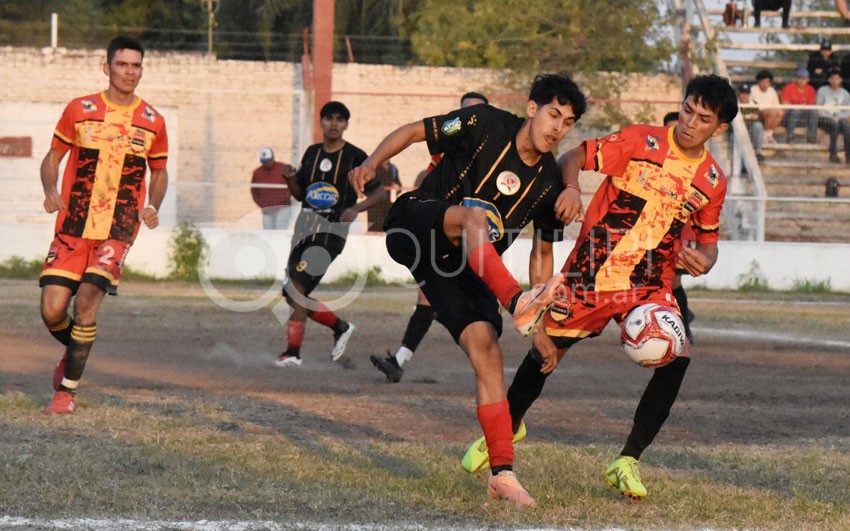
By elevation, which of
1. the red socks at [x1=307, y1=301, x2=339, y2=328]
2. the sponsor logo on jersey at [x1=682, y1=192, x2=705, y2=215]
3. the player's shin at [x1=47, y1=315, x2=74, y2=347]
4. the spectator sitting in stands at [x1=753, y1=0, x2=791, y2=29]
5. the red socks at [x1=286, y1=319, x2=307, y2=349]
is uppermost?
the sponsor logo on jersey at [x1=682, y1=192, x2=705, y2=215]

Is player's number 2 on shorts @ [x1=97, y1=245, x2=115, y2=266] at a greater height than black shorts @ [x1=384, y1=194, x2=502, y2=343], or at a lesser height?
lesser

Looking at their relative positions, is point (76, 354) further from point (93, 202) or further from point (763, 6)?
point (763, 6)

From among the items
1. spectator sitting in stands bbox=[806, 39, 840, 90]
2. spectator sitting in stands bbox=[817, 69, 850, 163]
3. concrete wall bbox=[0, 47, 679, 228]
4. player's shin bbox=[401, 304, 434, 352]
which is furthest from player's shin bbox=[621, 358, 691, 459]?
spectator sitting in stands bbox=[806, 39, 840, 90]

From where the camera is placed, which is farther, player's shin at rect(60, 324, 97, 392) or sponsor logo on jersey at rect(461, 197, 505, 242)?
player's shin at rect(60, 324, 97, 392)

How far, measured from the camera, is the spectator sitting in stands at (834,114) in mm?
21500

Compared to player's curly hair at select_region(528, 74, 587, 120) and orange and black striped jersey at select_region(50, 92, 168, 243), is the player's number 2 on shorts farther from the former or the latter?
player's curly hair at select_region(528, 74, 587, 120)

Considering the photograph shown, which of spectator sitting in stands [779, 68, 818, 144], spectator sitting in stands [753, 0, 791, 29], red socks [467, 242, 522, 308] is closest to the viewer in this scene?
red socks [467, 242, 522, 308]

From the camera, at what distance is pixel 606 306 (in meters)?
6.13

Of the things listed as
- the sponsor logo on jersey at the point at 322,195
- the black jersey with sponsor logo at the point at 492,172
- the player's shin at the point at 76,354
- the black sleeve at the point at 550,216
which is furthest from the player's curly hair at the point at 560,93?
the sponsor logo on jersey at the point at 322,195

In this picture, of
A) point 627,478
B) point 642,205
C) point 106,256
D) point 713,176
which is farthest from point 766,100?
point 627,478

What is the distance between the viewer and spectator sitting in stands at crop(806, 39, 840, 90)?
2278cm

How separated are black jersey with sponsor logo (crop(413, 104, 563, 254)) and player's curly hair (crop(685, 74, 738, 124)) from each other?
73 centimetres

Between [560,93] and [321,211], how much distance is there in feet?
16.2

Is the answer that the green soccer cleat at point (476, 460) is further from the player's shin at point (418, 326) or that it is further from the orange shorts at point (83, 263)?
the player's shin at point (418, 326)
